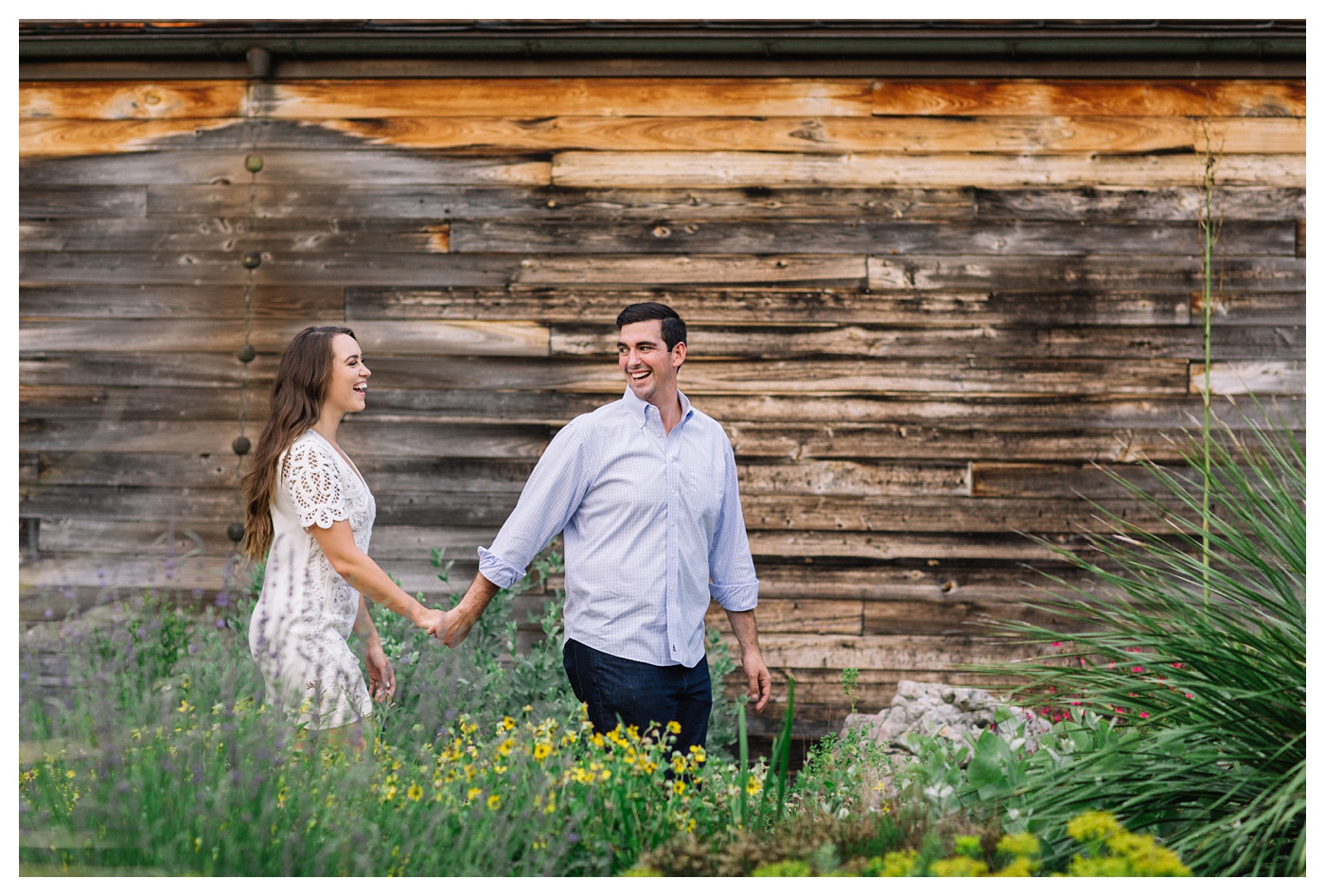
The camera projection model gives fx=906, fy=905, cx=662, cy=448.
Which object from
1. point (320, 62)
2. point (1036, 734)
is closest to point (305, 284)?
point (320, 62)

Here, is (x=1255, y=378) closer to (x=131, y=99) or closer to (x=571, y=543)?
(x=571, y=543)

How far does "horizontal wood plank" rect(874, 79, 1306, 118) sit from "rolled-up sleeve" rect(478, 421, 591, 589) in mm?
2807

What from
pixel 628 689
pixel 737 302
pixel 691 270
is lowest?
pixel 628 689

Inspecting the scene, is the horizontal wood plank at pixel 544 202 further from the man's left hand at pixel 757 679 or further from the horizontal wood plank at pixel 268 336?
the man's left hand at pixel 757 679

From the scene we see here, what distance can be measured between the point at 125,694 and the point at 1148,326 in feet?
15.1

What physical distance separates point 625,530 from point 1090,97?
3501mm

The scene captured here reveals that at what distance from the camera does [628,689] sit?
275 centimetres

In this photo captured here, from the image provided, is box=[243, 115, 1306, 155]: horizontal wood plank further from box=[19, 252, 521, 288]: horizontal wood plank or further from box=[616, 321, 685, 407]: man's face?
box=[616, 321, 685, 407]: man's face

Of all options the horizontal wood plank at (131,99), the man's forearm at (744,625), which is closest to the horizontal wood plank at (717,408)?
the horizontal wood plank at (131,99)

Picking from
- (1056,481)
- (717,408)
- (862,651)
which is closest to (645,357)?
(717,408)

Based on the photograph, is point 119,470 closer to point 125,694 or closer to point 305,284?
point 305,284

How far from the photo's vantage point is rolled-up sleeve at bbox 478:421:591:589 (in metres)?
2.78

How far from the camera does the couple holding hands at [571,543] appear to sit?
2631 mm
